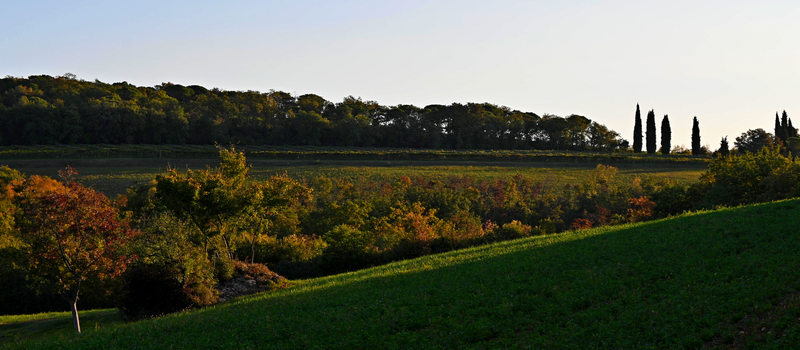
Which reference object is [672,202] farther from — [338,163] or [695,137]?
[695,137]

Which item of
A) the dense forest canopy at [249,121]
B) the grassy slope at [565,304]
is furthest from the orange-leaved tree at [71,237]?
the dense forest canopy at [249,121]

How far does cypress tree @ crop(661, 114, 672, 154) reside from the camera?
396ft

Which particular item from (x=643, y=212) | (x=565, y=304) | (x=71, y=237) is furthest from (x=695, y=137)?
(x=71, y=237)

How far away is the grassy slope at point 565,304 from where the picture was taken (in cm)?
1320

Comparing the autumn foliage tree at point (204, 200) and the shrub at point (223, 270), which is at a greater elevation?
the autumn foliage tree at point (204, 200)

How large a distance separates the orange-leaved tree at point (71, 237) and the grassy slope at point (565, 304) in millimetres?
5520

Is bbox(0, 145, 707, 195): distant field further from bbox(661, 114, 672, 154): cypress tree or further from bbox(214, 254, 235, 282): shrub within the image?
bbox(214, 254, 235, 282): shrub

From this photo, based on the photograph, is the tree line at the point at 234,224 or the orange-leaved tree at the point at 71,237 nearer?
the orange-leaved tree at the point at 71,237

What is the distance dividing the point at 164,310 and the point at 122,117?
107241 mm

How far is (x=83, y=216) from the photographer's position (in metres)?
23.5

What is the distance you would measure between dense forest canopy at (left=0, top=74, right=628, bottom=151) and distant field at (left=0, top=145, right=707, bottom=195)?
778 cm

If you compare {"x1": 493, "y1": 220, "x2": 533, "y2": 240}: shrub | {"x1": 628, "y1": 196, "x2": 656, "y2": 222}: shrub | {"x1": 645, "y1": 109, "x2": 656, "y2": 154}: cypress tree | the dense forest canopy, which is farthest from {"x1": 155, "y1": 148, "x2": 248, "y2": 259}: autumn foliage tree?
{"x1": 645, "y1": 109, "x2": 656, "y2": 154}: cypress tree

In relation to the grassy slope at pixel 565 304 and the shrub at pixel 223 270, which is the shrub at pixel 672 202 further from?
the shrub at pixel 223 270

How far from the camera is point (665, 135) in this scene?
123 metres
